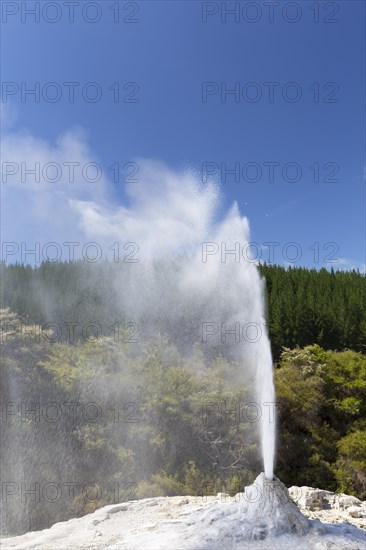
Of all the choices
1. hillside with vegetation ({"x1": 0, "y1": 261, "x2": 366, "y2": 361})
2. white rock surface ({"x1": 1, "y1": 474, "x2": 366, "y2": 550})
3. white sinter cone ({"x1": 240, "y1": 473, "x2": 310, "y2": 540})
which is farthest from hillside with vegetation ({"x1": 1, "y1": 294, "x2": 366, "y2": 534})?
white sinter cone ({"x1": 240, "y1": 473, "x2": 310, "y2": 540})

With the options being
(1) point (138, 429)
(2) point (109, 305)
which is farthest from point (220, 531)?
(2) point (109, 305)

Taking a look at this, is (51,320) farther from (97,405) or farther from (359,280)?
(359,280)

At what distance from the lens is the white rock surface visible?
637cm

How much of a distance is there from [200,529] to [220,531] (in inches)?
13.9

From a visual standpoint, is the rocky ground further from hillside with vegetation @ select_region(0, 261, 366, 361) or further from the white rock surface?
hillside with vegetation @ select_region(0, 261, 366, 361)

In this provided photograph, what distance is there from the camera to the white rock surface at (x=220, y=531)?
6.37 m

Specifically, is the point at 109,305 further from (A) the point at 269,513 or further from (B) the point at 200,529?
(A) the point at 269,513

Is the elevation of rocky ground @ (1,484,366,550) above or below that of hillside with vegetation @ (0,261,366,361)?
below

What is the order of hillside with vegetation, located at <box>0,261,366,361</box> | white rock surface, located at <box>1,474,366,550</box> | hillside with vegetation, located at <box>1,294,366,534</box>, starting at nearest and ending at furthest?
white rock surface, located at <box>1,474,366,550</box> → hillside with vegetation, located at <box>1,294,366,534</box> → hillside with vegetation, located at <box>0,261,366,361</box>

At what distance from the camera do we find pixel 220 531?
659 cm

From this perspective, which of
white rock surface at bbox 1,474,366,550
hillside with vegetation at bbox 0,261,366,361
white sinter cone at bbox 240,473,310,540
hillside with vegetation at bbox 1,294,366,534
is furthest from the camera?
hillside with vegetation at bbox 0,261,366,361

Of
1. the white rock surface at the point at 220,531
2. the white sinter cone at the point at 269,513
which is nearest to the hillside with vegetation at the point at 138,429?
the white rock surface at the point at 220,531

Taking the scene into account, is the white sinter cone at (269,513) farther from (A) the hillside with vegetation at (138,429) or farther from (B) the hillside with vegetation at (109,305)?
(B) the hillside with vegetation at (109,305)

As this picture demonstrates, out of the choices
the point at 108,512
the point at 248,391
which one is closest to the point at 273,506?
the point at 108,512
